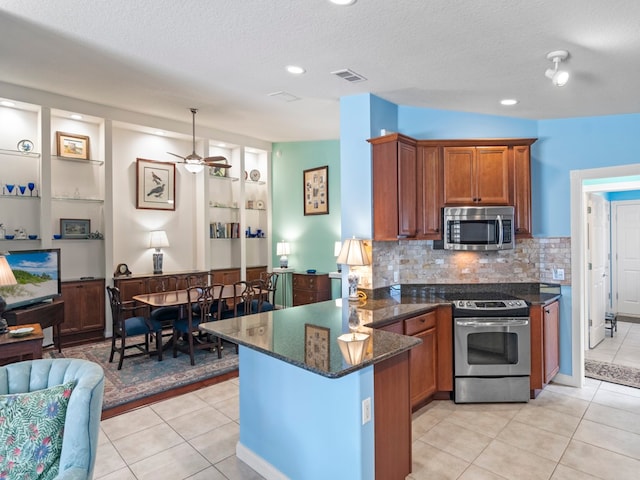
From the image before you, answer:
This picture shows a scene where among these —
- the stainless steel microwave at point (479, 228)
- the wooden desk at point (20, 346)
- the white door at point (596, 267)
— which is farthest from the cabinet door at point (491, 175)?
the wooden desk at point (20, 346)

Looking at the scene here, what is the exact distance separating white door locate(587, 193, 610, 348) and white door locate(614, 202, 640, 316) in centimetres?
127

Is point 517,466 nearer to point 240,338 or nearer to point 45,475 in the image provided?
point 240,338

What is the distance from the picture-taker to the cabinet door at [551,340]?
3.58 m

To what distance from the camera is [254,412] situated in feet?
8.27

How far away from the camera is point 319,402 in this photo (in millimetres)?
2113

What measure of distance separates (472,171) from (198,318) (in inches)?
138

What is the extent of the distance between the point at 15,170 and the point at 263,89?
3426mm

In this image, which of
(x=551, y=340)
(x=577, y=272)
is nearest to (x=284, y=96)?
(x=577, y=272)

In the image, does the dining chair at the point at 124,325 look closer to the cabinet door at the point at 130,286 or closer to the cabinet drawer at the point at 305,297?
the cabinet door at the point at 130,286

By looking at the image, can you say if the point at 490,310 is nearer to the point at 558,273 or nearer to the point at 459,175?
the point at 558,273

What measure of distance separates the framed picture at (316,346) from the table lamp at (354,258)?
99 centimetres

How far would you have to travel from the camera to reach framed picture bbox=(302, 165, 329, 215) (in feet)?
22.3

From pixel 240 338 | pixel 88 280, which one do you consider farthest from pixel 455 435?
pixel 88 280

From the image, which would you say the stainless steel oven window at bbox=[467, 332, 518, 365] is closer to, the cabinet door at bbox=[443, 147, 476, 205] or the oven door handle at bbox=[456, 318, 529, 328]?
the oven door handle at bbox=[456, 318, 529, 328]
